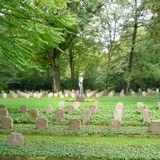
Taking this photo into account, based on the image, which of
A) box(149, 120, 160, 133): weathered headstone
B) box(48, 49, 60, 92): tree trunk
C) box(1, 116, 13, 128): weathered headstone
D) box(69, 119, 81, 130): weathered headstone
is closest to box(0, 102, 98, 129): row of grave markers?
box(1, 116, 13, 128): weathered headstone

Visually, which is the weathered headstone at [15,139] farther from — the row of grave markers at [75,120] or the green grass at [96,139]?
the row of grave markers at [75,120]

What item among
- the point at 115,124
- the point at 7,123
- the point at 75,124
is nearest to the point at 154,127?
the point at 115,124

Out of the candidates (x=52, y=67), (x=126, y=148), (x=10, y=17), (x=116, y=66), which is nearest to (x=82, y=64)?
(x=116, y=66)

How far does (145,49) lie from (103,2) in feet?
23.5

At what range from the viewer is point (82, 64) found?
1906 inches

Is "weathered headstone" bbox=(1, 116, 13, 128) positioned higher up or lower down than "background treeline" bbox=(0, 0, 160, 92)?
lower down

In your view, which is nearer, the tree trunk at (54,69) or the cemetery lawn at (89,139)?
the cemetery lawn at (89,139)

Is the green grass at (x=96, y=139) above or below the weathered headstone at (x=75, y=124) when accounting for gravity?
below

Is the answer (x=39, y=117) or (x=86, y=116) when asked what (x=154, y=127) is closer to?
(x=86, y=116)

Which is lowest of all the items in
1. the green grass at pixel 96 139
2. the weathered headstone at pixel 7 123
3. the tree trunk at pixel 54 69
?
the green grass at pixel 96 139

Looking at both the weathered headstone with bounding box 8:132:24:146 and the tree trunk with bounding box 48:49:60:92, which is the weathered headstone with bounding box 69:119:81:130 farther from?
the tree trunk with bounding box 48:49:60:92

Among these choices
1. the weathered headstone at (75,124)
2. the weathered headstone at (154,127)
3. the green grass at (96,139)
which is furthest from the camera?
the weathered headstone at (75,124)

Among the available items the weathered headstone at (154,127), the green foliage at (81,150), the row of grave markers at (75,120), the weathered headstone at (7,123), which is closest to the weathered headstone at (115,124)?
the row of grave markers at (75,120)

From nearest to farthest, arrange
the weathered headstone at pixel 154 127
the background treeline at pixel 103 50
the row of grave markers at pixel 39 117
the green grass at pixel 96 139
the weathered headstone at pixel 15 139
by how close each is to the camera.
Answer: the weathered headstone at pixel 15 139
the green grass at pixel 96 139
the weathered headstone at pixel 154 127
the row of grave markers at pixel 39 117
the background treeline at pixel 103 50
